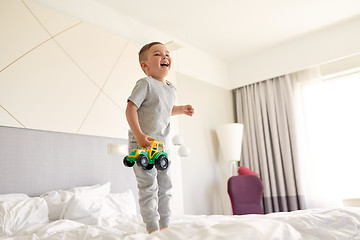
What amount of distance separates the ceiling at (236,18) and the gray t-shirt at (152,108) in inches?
81.4

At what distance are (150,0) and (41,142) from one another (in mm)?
1768

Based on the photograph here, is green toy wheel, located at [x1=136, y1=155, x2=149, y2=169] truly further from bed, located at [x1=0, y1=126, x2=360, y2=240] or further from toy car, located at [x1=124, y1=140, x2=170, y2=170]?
bed, located at [x1=0, y1=126, x2=360, y2=240]

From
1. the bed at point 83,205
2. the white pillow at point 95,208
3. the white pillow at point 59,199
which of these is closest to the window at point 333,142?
the bed at point 83,205

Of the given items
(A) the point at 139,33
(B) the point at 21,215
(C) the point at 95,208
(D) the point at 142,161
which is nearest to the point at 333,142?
(A) the point at 139,33

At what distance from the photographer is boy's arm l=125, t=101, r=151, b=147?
4.23 ft

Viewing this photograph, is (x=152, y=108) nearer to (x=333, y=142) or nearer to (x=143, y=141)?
(x=143, y=141)

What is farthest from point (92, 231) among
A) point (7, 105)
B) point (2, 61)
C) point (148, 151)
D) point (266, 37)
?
point (266, 37)

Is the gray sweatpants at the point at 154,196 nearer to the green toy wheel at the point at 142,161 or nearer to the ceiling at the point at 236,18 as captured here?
the green toy wheel at the point at 142,161

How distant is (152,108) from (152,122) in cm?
7

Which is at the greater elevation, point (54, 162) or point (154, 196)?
point (54, 162)

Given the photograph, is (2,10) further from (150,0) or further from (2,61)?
(150,0)

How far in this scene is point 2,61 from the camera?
7.69 feet

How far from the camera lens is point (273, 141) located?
4309mm

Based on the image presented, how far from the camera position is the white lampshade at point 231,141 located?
4.02m
